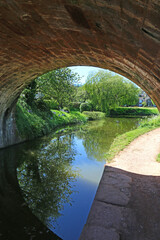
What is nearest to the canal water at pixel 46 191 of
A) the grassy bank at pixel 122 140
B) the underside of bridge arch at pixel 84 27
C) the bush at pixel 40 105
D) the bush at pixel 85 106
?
the grassy bank at pixel 122 140

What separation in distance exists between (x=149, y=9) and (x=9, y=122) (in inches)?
349

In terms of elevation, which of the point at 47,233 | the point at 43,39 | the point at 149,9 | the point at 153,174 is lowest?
the point at 47,233

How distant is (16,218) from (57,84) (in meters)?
16.7

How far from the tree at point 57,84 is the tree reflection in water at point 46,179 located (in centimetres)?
1088

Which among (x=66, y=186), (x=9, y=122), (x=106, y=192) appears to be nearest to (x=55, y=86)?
(x=9, y=122)

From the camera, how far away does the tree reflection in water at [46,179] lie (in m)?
4.31

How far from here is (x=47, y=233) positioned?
3.39m

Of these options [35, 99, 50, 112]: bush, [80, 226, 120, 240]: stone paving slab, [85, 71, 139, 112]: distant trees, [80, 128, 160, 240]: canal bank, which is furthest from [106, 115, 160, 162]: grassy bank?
[85, 71, 139, 112]: distant trees

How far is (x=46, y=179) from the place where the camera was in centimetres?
577

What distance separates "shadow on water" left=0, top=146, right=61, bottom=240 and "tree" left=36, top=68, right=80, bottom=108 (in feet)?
46.4

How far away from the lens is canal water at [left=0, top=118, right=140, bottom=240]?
3.55 m

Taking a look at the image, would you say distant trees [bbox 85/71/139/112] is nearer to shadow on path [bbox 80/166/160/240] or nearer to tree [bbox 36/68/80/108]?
tree [bbox 36/68/80/108]

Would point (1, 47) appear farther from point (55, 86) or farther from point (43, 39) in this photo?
point (55, 86)

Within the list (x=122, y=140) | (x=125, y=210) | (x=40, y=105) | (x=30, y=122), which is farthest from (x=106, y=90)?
(x=125, y=210)
